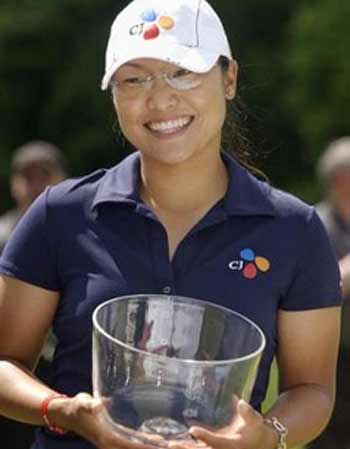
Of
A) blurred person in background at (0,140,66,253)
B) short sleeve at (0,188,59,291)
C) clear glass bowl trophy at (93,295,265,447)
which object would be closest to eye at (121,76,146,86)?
short sleeve at (0,188,59,291)

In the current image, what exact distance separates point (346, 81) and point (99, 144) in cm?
331

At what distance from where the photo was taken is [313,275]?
10.3ft

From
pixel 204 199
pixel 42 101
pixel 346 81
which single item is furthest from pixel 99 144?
pixel 204 199

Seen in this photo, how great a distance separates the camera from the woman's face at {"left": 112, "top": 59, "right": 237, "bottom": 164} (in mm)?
3080

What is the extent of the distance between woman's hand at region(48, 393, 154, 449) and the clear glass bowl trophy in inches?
0.6

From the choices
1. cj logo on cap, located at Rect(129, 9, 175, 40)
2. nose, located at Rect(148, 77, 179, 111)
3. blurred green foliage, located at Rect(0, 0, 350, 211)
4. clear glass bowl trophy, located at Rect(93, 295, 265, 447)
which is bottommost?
blurred green foliage, located at Rect(0, 0, 350, 211)

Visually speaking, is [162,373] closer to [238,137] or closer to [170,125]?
[170,125]

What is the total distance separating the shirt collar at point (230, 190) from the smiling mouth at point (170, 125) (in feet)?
0.55

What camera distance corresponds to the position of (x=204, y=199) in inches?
127

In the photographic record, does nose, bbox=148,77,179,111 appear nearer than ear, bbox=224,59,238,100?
Yes

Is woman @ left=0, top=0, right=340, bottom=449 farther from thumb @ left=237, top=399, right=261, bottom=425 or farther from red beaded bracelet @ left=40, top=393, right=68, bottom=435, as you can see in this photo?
thumb @ left=237, top=399, right=261, bottom=425

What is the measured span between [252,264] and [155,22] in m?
0.53

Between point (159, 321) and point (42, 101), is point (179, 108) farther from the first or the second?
point (42, 101)

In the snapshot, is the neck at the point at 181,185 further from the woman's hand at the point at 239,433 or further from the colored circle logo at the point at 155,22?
the woman's hand at the point at 239,433
